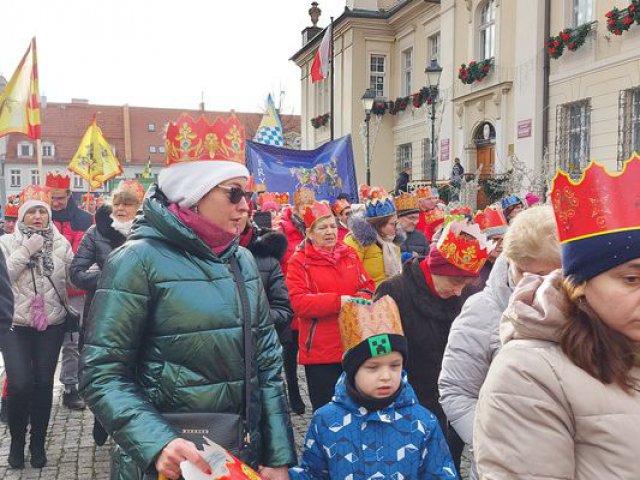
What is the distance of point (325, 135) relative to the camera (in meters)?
36.8

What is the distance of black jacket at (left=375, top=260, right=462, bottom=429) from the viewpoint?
3.77m

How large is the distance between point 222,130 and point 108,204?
3273mm

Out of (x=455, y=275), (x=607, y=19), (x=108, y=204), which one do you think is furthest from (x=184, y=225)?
(x=607, y=19)

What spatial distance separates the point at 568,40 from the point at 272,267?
48.8ft

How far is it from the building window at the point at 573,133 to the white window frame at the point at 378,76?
13.8 meters

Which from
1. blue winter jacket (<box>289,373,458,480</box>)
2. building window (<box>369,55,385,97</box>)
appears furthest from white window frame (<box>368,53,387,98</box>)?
blue winter jacket (<box>289,373,458,480</box>)

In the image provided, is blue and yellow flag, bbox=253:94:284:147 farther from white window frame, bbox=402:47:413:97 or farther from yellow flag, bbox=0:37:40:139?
white window frame, bbox=402:47:413:97

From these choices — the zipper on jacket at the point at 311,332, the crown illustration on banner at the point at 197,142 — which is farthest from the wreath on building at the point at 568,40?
the crown illustration on banner at the point at 197,142

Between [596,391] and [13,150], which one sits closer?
[596,391]

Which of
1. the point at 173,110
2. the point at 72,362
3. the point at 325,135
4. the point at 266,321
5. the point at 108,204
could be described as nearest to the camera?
the point at 266,321

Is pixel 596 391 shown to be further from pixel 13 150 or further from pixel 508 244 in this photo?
pixel 13 150

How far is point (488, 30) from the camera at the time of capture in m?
22.6

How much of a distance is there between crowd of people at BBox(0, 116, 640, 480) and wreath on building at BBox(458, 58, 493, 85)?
17376 millimetres

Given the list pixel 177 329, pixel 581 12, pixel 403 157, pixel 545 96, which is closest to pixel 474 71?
pixel 545 96
